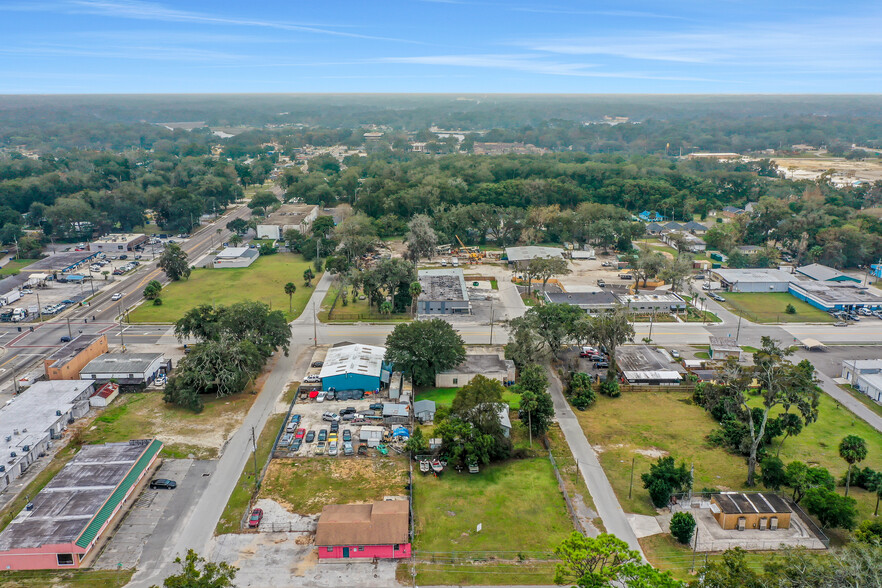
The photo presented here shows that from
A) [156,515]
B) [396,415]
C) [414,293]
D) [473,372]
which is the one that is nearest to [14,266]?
[414,293]

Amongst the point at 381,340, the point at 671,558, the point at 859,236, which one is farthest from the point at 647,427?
the point at 859,236

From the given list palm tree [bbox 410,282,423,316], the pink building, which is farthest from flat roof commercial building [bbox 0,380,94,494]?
palm tree [bbox 410,282,423,316]

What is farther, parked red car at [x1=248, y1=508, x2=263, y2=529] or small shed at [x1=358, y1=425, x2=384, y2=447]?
small shed at [x1=358, y1=425, x2=384, y2=447]

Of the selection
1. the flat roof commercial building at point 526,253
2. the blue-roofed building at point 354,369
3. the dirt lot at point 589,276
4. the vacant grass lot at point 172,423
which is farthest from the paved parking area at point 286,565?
the flat roof commercial building at point 526,253

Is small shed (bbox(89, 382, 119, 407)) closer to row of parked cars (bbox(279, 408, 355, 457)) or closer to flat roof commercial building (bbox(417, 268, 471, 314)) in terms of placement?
row of parked cars (bbox(279, 408, 355, 457))

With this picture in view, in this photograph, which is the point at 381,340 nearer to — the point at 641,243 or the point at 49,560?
the point at 49,560
